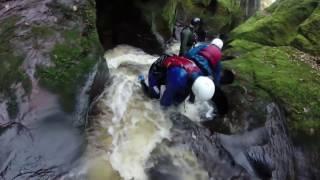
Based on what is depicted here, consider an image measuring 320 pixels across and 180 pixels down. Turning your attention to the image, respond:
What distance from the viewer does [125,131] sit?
816 cm

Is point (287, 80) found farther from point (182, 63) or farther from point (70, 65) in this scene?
point (70, 65)

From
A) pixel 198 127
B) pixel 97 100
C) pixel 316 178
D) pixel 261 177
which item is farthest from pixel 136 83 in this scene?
pixel 316 178

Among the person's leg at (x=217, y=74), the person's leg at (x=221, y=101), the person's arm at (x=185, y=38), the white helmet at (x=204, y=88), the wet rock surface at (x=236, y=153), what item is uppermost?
the white helmet at (x=204, y=88)

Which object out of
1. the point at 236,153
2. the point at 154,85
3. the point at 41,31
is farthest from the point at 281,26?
the point at 41,31

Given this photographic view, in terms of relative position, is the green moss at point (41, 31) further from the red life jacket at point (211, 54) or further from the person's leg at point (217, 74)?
the person's leg at point (217, 74)

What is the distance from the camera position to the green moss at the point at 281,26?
42.2 feet

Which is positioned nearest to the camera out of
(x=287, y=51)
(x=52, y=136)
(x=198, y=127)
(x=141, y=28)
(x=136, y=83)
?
(x=52, y=136)

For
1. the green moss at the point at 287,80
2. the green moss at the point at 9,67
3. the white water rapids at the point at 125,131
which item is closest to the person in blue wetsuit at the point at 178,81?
the white water rapids at the point at 125,131

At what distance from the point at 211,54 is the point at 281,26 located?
236 inches

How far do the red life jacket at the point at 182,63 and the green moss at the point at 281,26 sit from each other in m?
5.10

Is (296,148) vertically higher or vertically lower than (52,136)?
lower

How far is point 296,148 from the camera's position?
8297 mm

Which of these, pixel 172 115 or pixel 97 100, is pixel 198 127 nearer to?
pixel 172 115

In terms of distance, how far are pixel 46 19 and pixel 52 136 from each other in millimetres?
2728
